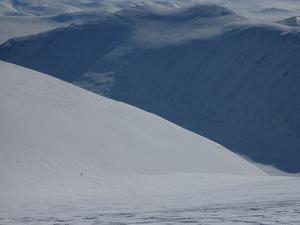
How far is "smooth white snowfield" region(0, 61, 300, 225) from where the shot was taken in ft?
27.8

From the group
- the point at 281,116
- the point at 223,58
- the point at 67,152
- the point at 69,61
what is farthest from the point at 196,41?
the point at 67,152

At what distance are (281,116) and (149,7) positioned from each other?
20.3 metres

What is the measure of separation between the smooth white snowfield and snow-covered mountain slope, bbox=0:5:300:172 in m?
10.7

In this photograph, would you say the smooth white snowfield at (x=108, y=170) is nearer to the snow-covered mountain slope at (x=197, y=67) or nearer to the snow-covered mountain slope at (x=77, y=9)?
the snow-covered mountain slope at (x=197, y=67)

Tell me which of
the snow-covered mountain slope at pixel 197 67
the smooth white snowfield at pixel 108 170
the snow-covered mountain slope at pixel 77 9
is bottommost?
the smooth white snowfield at pixel 108 170

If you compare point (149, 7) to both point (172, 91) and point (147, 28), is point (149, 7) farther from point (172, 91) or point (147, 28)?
point (172, 91)

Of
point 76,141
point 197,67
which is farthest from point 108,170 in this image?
point 197,67

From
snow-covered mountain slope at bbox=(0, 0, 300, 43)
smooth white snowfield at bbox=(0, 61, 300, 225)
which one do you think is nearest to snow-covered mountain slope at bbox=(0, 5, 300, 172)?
smooth white snowfield at bbox=(0, 61, 300, 225)

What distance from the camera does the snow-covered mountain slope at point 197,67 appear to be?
98.6 feet

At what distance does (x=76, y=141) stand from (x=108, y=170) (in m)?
1.41

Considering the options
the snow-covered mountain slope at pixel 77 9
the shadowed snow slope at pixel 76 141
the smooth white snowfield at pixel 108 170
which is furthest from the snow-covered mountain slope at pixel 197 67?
the snow-covered mountain slope at pixel 77 9

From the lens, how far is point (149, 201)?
1002 centimetres

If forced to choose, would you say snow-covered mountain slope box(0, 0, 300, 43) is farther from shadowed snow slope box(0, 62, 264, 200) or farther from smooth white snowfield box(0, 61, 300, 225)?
smooth white snowfield box(0, 61, 300, 225)

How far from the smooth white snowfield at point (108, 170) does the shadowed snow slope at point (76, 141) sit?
31 millimetres
